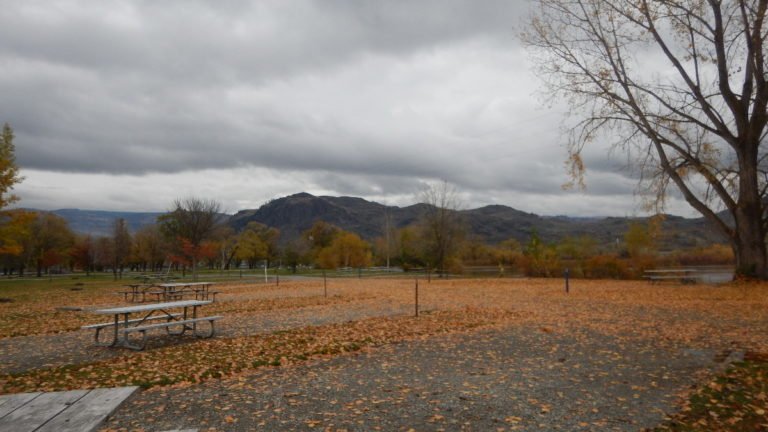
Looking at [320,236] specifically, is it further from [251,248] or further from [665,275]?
[665,275]

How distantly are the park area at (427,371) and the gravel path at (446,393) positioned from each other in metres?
0.03

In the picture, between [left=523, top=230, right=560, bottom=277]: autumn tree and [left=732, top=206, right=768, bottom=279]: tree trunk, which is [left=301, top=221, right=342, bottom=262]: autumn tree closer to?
[left=523, top=230, right=560, bottom=277]: autumn tree

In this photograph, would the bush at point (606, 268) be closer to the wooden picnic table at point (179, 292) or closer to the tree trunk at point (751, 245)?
the tree trunk at point (751, 245)

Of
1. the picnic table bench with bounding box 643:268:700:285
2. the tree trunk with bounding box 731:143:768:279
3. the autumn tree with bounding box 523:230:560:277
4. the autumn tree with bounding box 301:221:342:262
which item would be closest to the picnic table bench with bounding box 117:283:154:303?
the tree trunk with bounding box 731:143:768:279

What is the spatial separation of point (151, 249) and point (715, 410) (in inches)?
2556

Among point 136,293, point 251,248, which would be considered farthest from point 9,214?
point 251,248

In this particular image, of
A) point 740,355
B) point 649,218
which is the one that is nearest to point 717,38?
point 649,218

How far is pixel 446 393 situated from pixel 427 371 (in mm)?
1204

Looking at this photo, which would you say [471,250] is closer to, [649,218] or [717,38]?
[649,218]

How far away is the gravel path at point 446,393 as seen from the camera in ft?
16.2

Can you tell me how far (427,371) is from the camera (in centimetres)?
716

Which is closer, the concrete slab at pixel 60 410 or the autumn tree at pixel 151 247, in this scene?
the concrete slab at pixel 60 410

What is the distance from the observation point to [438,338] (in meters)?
10.1

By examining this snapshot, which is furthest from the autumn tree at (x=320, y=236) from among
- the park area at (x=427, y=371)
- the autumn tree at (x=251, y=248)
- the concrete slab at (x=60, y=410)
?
the concrete slab at (x=60, y=410)
